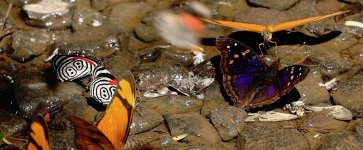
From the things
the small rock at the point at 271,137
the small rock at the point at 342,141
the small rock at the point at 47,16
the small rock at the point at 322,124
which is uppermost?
the small rock at the point at 342,141

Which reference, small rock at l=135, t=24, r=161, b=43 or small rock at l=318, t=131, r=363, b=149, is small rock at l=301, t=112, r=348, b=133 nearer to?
small rock at l=318, t=131, r=363, b=149

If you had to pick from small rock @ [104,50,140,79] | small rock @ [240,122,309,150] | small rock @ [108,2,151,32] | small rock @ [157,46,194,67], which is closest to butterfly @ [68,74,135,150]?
small rock @ [240,122,309,150]

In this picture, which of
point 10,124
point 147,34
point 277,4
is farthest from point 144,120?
point 277,4

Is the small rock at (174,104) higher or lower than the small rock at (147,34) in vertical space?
lower

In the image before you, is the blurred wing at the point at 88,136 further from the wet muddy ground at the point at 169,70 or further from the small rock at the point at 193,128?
the small rock at the point at 193,128

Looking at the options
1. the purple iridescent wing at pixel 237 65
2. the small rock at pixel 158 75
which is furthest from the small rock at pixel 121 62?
the purple iridescent wing at pixel 237 65

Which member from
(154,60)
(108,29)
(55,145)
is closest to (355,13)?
(154,60)
